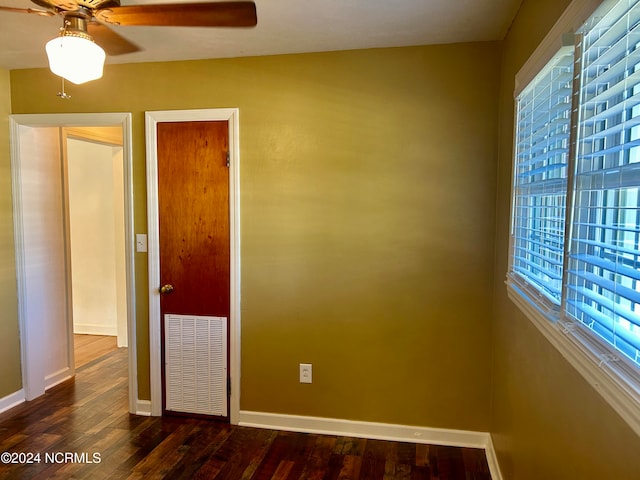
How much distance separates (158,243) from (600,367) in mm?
2514

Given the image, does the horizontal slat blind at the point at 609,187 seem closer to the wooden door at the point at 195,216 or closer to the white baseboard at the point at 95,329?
the wooden door at the point at 195,216

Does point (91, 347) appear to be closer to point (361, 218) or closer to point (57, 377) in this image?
point (57, 377)

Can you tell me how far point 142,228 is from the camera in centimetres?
281

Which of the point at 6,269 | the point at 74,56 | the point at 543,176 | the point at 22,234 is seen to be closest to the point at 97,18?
the point at 74,56

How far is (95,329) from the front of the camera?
15.5ft

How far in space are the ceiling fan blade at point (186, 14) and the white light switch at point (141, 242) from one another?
1.44 m

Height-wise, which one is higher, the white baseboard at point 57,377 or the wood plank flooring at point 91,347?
the white baseboard at point 57,377

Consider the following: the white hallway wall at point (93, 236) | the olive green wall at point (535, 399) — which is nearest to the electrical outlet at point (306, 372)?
the olive green wall at point (535, 399)

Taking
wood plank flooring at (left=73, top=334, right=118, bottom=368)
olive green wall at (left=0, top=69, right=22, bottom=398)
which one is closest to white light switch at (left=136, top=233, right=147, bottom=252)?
olive green wall at (left=0, top=69, right=22, bottom=398)

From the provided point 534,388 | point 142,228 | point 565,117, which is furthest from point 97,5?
point 534,388

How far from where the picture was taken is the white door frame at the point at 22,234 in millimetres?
2799

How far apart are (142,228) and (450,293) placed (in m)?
2.02

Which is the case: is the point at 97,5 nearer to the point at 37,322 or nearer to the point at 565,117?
the point at 565,117

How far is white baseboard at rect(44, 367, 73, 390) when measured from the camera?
3285mm
